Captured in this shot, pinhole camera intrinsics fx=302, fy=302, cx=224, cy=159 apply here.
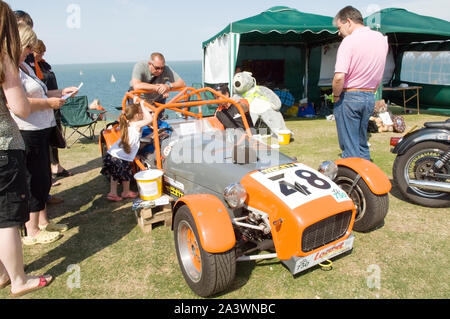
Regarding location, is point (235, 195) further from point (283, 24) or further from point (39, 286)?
point (283, 24)

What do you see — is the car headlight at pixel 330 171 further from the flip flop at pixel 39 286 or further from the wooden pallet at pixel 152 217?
the flip flop at pixel 39 286

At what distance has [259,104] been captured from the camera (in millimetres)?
7742

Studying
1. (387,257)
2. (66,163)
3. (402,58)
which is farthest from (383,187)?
(402,58)

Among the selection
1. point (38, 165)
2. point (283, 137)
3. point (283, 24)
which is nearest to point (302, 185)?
point (38, 165)

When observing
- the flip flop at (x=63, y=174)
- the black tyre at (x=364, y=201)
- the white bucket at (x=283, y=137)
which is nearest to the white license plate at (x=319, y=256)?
the black tyre at (x=364, y=201)

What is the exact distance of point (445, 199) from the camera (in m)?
3.74

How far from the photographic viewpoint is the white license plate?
233 centimetres

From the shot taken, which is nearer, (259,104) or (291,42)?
(259,104)

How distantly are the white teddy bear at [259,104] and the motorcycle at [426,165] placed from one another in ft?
12.0

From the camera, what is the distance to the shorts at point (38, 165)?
292cm

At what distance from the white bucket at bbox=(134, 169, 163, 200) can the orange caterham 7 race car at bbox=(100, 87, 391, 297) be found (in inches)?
6.2

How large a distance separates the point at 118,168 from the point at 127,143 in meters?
0.49

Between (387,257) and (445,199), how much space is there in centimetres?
153
